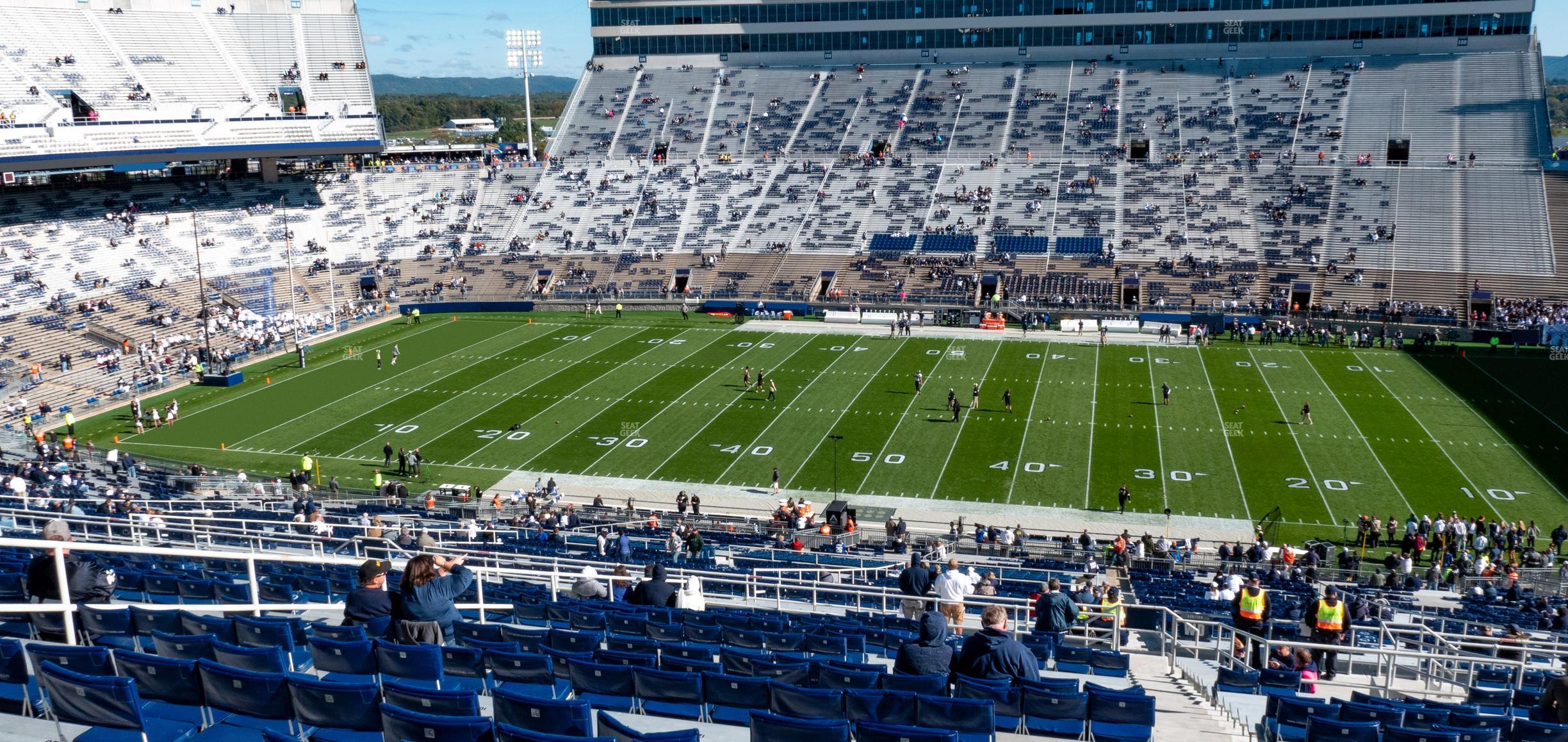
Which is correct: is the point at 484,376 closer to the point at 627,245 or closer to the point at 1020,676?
the point at 627,245

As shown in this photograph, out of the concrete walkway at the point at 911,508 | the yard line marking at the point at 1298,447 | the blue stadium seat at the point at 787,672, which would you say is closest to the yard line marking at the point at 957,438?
the concrete walkway at the point at 911,508

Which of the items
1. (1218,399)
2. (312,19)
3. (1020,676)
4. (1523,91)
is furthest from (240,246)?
(1523,91)

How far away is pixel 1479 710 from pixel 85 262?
59.9 m

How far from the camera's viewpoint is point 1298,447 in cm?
3603

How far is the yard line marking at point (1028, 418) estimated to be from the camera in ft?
108

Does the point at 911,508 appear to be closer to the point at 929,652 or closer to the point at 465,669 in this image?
the point at 929,652

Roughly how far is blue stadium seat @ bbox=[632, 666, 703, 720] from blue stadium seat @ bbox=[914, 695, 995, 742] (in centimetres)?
173

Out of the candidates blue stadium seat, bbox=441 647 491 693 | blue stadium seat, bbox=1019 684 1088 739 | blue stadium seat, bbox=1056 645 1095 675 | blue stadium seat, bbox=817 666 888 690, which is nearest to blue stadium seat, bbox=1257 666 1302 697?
blue stadium seat, bbox=1056 645 1095 675

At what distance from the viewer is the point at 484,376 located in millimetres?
46438

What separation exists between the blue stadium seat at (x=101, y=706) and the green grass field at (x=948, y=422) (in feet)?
86.4

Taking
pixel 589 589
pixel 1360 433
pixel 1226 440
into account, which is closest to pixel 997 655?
pixel 589 589

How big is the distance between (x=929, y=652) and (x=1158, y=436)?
1186 inches

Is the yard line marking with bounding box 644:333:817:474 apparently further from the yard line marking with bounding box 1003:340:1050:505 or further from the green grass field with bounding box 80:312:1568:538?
the yard line marking with bounding box 1003:340:1050:505

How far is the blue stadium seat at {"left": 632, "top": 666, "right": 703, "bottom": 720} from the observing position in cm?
866
